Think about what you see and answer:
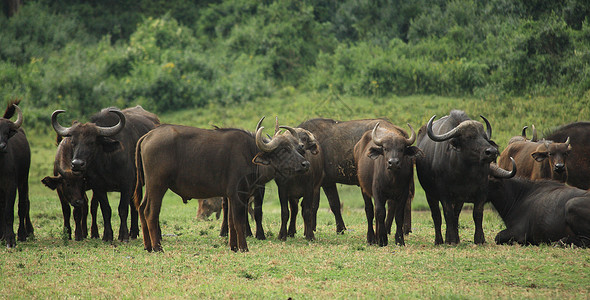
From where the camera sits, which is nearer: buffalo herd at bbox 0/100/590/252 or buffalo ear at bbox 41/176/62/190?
buffalo herd at bbox 0/100/590/252

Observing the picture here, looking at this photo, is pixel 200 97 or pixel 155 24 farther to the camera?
pixel 155 24

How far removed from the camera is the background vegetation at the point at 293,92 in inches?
349

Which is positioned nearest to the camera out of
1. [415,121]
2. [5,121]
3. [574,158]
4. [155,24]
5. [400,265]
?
[400,265]

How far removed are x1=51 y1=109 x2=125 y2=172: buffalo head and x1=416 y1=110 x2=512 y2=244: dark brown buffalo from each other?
5.26 meters

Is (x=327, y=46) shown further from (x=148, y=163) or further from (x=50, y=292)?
(x=50, y=292)

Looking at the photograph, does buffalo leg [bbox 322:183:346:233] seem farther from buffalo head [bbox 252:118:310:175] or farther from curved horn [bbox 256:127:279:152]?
curved horn [bbox 256:127:279:152]

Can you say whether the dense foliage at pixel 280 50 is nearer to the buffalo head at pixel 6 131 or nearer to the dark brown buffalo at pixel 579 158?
the dark brown buffalo at pixel 579 158

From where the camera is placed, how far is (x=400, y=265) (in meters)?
9.62

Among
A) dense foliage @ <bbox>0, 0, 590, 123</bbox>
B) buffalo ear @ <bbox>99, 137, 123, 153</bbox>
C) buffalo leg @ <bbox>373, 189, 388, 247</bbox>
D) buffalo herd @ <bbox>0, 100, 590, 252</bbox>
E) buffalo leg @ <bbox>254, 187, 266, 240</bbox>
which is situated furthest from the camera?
dense foliage @ <bbox>0, 0, 590, 123</bbox>

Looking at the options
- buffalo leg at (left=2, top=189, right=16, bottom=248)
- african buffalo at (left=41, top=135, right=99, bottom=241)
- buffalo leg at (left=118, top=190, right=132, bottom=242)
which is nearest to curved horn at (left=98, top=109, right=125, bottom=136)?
african buffalo at (left=41, top=135, right=99, bottom=241)

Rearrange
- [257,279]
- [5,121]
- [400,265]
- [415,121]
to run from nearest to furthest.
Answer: [257,279], [400,265], [5,121], [415,121]

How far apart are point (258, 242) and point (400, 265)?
328cm

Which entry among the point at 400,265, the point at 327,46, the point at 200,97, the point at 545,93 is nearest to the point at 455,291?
the point at 400,265

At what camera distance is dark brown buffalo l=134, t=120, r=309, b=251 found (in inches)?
431
